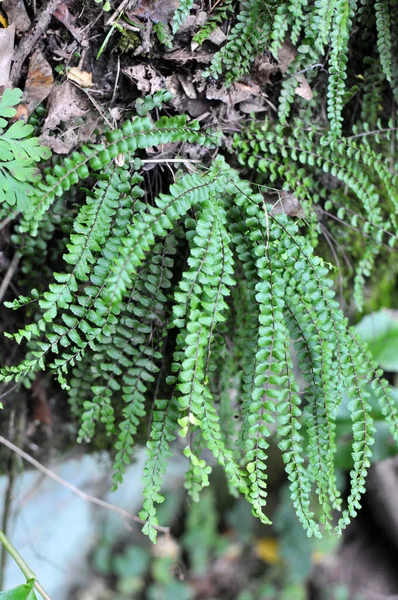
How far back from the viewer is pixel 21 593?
1.27m

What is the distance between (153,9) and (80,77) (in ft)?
0.86

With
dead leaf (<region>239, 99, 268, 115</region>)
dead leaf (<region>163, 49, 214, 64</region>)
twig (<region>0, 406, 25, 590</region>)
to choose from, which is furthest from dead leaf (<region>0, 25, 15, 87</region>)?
twig (<region>0, 406, 25, 590</region>)

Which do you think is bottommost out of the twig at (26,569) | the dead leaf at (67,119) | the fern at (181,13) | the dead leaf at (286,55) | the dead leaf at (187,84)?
the twig at (26,569)

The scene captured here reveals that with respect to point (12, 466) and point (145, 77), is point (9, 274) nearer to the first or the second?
point (145, 77)

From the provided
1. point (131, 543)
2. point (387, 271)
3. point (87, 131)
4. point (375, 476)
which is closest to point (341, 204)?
point (387, 271)

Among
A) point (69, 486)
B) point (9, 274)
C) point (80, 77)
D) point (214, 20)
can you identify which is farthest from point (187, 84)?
point (69, 486)

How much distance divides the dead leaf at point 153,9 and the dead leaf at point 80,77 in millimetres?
191

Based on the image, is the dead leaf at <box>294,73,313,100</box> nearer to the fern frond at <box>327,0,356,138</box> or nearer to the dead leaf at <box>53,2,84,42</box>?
the fern frond at <box>327,0,356,138</box>

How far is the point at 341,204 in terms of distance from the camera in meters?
1.79

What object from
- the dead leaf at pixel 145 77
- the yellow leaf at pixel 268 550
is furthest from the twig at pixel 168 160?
the yellow leaf at pixel 268 550

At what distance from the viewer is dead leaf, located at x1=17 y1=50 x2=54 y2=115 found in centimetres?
139

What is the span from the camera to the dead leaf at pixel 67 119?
55.6 inches

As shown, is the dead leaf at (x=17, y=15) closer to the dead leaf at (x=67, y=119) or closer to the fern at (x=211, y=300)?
the dead leaf at (x=67, y=119)

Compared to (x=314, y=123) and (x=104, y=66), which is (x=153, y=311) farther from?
(x=314, y=123)
